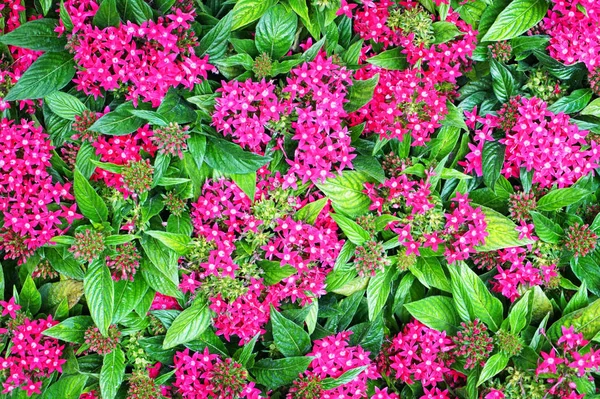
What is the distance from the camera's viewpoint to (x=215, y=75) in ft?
7.14

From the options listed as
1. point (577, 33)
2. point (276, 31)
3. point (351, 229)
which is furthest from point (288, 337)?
point (577, 33)

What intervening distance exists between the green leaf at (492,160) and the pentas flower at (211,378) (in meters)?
1.20

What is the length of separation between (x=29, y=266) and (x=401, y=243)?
143cm

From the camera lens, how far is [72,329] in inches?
83.1

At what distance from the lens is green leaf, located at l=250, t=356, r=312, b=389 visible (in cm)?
210

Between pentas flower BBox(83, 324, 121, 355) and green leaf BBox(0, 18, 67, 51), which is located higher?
green leaf BBox(0, 18, 67, 51)

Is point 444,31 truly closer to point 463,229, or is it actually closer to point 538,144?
point 538,144

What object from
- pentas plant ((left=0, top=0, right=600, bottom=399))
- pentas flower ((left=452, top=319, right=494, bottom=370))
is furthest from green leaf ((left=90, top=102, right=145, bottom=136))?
pentas flower ((left=452, top=319, right=494, bottom=370))

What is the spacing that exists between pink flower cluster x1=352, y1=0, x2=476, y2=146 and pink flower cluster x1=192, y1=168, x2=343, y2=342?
0.47 meters

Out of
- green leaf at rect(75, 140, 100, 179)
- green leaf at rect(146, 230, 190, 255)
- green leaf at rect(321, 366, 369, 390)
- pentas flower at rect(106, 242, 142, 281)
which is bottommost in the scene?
green leaf at rect(321, 366, 369, 390)

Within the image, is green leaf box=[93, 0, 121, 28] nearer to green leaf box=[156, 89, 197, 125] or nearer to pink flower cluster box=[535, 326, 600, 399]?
green leaf box=[156, 89, 197, 125]

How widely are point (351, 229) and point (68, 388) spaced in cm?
124

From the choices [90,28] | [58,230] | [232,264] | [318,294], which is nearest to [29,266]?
[58,230]

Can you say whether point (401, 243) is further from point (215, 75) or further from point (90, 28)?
point (90, 28)
